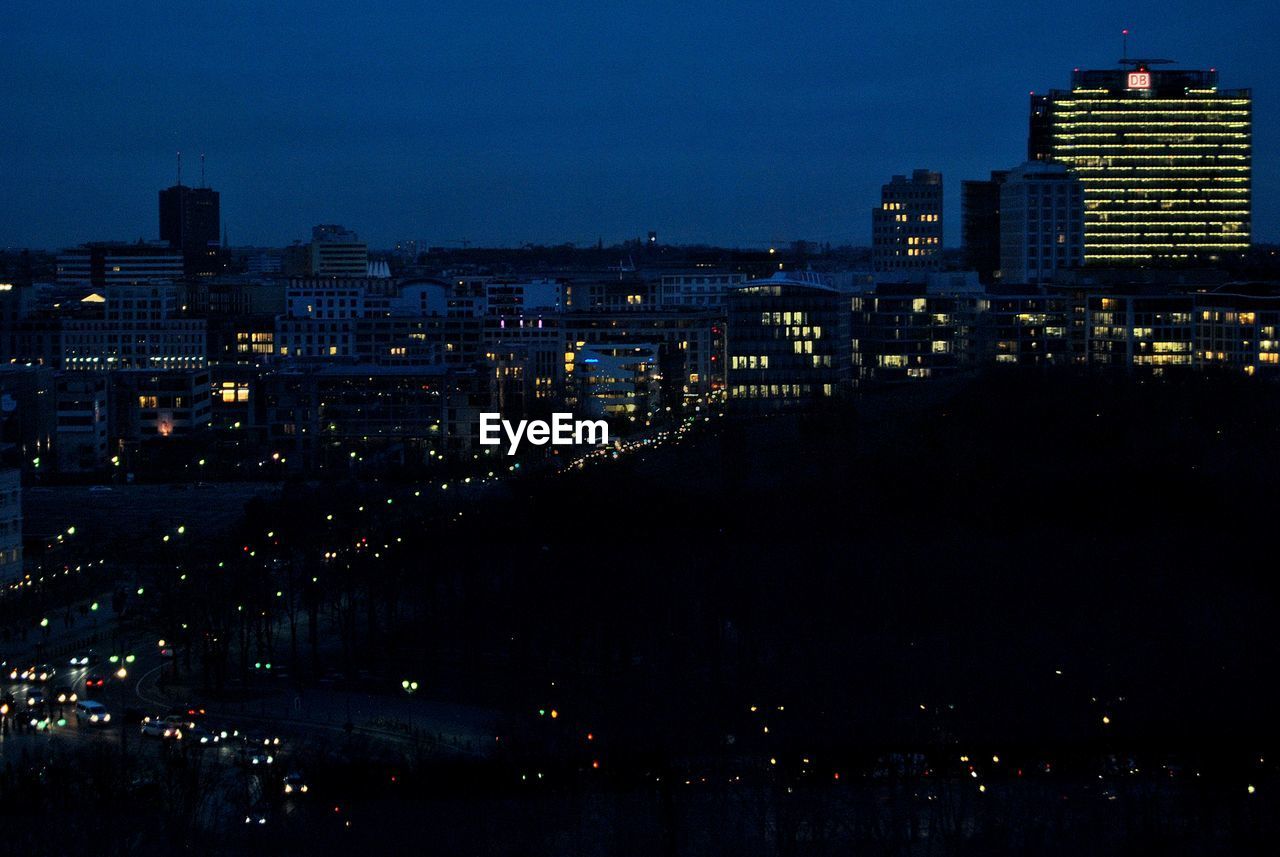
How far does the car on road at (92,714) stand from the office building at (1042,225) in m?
36.7

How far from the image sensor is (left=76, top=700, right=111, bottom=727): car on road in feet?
40.6

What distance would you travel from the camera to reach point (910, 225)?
2057 inches

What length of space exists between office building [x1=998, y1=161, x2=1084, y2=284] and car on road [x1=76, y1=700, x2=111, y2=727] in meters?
36.7

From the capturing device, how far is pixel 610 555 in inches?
617

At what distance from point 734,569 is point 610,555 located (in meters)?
1.14

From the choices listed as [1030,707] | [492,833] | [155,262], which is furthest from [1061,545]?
[155,262]

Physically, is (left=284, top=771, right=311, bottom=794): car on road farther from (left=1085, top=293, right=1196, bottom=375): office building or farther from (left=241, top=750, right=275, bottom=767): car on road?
(left=1085, top=293, right=1196, bottom=375): office building

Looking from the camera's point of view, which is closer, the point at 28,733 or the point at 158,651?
the point at 28,733

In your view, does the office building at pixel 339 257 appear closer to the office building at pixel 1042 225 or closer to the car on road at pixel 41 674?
the office building at pixel 1042 225

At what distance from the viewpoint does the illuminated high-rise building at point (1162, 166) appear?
50031 millimetres

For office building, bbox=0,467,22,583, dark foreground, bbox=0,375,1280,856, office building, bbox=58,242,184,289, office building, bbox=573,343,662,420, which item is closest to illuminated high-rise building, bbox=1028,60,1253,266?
office building, bbox=573,343,662,420

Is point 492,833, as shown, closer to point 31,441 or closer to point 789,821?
point 789,821

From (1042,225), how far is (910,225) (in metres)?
5.22

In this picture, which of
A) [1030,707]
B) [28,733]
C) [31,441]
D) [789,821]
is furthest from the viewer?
[31,441]
